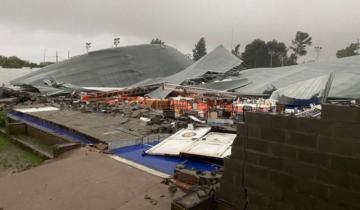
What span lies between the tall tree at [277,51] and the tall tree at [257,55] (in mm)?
2035

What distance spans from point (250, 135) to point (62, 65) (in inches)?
1180

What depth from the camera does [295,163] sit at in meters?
3.86

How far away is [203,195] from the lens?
4.71m

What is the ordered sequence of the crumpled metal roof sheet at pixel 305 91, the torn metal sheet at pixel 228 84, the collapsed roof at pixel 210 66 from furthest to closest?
the collapsed roof at pixel 210 66 < the torn metal sheet at pixel 228 84 < the crumpled metal roof sheet at pixel 305 91

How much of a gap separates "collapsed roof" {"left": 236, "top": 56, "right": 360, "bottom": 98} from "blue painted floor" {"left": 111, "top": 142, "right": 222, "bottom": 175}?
382 inches

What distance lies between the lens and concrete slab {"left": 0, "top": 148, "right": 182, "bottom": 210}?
5.10m

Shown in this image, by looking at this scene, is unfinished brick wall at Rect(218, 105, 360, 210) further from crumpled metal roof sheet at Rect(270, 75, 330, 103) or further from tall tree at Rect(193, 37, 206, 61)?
tall tree at Rect(193, 37, 206, 61)

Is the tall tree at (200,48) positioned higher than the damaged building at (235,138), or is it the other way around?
the tall tree at (200,48)

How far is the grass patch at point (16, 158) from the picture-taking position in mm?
8516

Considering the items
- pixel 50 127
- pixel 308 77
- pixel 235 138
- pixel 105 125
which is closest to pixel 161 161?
pixel 235 138

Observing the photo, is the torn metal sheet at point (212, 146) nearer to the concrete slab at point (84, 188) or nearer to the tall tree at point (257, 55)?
the concrete slab at point (84, 188)

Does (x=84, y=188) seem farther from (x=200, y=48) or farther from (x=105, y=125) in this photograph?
(x=200, y=48)

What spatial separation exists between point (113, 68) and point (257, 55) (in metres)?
35.4

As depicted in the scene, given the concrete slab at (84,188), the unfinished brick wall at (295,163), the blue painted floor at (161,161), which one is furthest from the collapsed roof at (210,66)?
the unfinished brick wall at (295,163)
